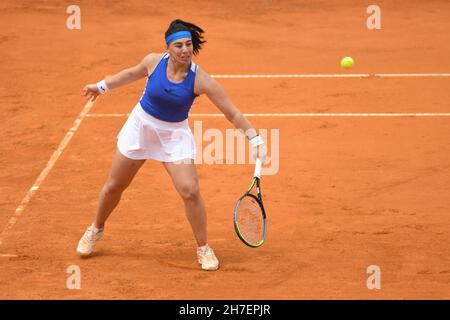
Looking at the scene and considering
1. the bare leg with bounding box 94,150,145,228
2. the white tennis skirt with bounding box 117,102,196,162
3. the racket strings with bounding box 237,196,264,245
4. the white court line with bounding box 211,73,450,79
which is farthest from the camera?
the white court line with bounding box 211,73,450,79

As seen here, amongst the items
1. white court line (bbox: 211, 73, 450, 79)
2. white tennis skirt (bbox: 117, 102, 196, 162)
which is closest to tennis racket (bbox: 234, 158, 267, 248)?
white tennis skirt (bbox: 117, 102, 196, 162)

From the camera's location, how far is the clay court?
7.97 meters

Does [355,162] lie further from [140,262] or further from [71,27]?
[71,27]

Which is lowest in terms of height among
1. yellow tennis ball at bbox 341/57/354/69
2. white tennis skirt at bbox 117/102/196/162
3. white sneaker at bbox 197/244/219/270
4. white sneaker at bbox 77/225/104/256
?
white sneaker at bbox 197/244/219/270

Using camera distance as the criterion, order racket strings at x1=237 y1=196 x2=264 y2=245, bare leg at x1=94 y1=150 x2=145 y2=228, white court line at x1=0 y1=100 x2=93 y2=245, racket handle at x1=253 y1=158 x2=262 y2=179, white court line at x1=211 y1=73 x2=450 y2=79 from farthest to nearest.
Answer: white court line at x1=211 y1=73 x2=450 y2=79 < white court line at x1=0 y1=100 x2=93 y2=245 < bare leg at x1=94 y1=150 x2=145 y2=228 < racket strings at x1=237 y1=196 x2=264 y2=245 < racket handle at x1=253 y1=158 x2=262 y2=179

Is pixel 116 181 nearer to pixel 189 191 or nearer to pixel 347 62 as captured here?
pixel 189 191

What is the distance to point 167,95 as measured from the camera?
25.1 ft

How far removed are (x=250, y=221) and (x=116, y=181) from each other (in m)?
1.18

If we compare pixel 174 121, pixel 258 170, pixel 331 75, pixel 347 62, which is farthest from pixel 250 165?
pixel 347 62

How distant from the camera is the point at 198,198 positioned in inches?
309

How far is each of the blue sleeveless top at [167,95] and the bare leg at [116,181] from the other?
0.47m

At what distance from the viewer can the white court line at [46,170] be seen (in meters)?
9.16

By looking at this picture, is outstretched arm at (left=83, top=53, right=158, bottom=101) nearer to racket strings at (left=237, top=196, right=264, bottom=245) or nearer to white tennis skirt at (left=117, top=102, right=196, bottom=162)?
white tennis skirt at (left=117, top=102, right=196, bottom=162)

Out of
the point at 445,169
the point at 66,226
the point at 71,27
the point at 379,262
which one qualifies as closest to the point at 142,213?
the point at 66,226
